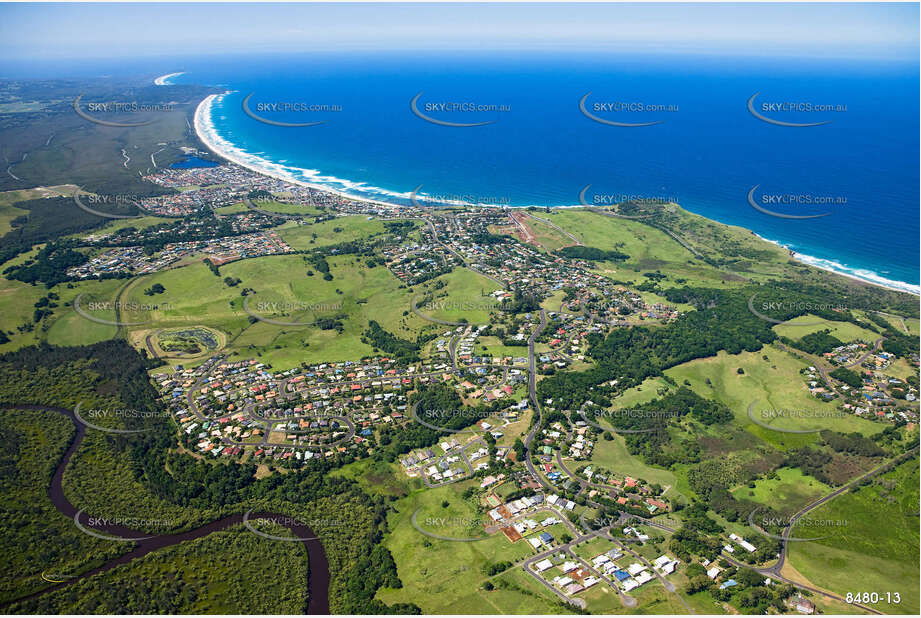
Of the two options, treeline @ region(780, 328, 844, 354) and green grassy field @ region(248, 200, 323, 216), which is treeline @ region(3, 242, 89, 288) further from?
treeline @ region(780, 328, 844, 354)

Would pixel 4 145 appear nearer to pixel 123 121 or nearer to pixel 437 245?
pixel 123 121
